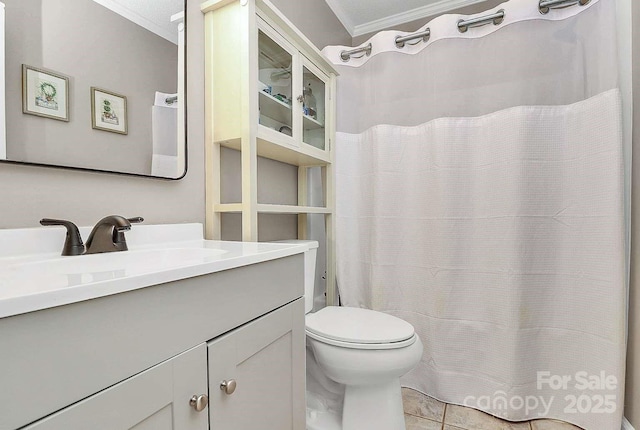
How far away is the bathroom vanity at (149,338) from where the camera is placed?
40 cm

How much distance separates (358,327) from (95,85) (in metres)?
1.21

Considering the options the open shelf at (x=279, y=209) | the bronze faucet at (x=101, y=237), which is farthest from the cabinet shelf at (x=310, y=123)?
the bronze faucet at (x=101, y=237)

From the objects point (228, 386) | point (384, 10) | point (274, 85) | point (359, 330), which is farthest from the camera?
point (384, 10)

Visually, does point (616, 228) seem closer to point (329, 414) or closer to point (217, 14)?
point (329, 414)

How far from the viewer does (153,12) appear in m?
1.03

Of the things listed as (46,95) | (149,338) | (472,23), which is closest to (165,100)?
(46,95)

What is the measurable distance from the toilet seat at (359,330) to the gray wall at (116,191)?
65 cm

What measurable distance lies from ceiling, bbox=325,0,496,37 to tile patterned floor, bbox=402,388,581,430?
232cm

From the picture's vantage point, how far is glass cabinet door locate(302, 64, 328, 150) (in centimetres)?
155

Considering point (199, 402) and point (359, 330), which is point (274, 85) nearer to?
point (359, 330)

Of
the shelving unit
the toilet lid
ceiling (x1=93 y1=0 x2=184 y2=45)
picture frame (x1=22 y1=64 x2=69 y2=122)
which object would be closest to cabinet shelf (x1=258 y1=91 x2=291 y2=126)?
the shelving unit

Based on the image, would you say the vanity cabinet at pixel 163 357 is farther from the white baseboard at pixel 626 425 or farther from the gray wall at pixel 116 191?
the white baseboard at pixel 626 425

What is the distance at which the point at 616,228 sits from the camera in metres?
1.27

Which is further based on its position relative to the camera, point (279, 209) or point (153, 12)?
point (279, 209)
